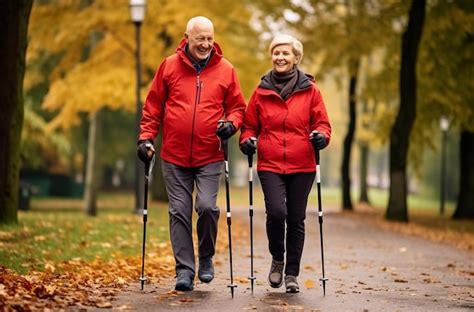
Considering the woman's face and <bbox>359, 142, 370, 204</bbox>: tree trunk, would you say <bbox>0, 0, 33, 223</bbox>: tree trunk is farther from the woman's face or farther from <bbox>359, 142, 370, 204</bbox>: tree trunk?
<bbox>359, 142, 370, 204</bbox>: tree trunk

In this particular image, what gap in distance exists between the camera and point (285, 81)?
852 cm

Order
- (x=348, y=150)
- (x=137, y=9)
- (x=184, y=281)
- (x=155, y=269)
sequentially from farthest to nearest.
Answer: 1. (x=348, y=150)
2. (x=137, y=9)
3. (x=155, y=269)
4. (x=184, y=281)

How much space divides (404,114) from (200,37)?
16.0 metres

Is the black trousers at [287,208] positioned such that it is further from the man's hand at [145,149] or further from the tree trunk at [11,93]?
the tree trunk at [11,93]

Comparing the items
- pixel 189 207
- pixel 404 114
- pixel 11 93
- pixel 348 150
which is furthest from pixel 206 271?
pixel 348 150

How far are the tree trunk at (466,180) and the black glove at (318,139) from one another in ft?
69.7

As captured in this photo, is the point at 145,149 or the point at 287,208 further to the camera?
the point at 287,208

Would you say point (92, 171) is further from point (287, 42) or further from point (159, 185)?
point (287, 42)

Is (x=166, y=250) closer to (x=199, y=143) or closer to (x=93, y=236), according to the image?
(x=93, y=236)

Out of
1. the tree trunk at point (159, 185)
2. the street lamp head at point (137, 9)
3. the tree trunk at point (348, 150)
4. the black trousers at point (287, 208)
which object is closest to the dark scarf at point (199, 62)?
the black trousers at point (287, 208)

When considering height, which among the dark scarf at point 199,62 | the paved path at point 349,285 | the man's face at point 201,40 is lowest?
the paved path at point 349,285

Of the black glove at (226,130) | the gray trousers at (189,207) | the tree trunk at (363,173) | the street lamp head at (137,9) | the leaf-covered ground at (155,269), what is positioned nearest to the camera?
the leaf-covered ground at (155,269)

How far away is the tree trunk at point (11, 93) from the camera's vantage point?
1376 cm

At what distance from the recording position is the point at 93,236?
1429 centimetres
